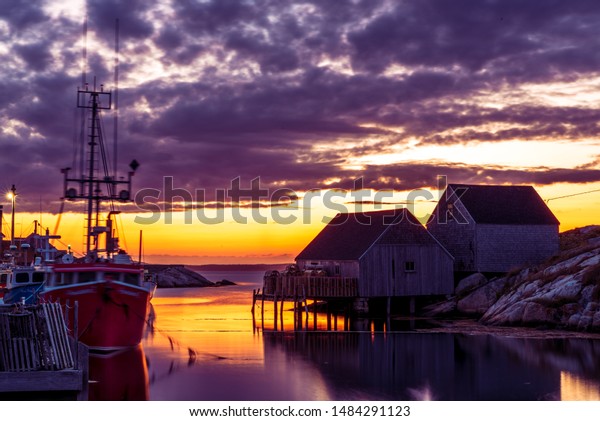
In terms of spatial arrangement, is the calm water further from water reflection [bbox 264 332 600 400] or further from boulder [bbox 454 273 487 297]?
boulder [bbox 454 273 487 297]

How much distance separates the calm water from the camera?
28062 mm

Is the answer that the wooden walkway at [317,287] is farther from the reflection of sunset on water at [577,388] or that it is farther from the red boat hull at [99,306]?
the reflection of sunset on water at [577,388]

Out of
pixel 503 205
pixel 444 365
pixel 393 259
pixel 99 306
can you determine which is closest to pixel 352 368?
pixel 444 365

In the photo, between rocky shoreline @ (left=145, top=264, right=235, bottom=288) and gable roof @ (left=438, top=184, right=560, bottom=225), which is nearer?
gable roof @ (left=438, top=184, right=560, bottom=225)

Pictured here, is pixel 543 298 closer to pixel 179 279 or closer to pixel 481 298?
pixel 481 298

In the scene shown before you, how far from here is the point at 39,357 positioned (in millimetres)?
22984

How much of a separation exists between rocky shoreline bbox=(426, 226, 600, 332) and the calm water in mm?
3954

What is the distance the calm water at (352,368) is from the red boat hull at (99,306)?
1227 mm

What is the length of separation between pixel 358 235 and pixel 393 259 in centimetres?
400

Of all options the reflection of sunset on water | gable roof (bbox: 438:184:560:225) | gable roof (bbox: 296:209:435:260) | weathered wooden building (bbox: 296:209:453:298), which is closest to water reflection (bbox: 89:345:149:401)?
the reflection of sunset on water

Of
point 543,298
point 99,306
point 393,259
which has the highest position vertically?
point 393,259

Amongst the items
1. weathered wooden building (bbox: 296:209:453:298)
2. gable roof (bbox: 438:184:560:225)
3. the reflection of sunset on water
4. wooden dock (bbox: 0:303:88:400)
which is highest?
gable roof (bbox: 438:184:560:225)

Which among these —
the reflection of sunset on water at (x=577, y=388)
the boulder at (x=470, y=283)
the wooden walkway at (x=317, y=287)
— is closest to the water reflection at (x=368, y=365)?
the reflection of sunset on water at (x=577, y=388)
